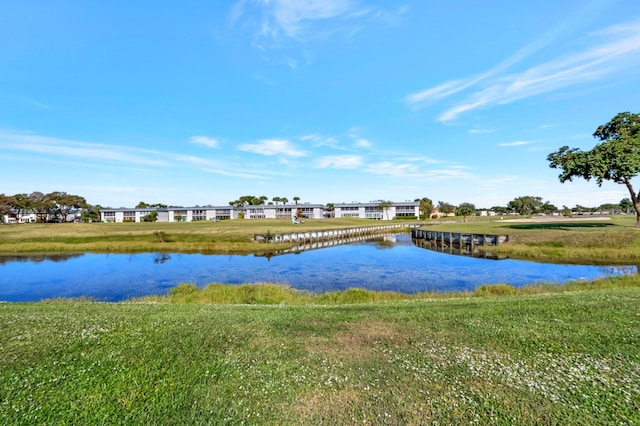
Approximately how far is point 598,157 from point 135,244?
74006mm

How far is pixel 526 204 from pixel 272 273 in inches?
7878

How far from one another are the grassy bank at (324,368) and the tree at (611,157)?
4203cm

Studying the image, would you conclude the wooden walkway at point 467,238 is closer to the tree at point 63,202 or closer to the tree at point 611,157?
the tree at point 611,157

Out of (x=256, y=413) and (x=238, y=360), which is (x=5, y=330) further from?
(x=256, y=413)

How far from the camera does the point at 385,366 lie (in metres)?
6.98

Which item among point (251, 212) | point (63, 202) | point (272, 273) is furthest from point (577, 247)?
point (63, 202)

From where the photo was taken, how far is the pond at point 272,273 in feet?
84.2

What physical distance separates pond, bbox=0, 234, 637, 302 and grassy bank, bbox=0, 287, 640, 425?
14578 mm

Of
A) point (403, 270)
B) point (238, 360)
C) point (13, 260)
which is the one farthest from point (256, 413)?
point (13, 260)

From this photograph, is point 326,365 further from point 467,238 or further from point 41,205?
point 41,205

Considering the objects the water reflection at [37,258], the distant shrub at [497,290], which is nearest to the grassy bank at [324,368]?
the distant shrub at [497,290]

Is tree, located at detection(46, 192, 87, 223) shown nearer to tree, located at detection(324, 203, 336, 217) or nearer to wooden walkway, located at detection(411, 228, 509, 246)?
tree, located at detection(324, 203, 336, 217)

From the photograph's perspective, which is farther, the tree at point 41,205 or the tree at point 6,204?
the tree at point 41,205

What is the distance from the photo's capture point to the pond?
84.2ft
